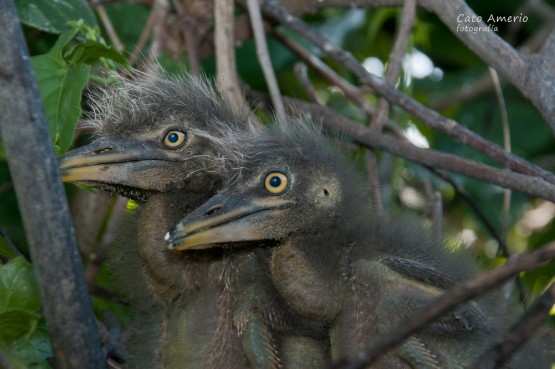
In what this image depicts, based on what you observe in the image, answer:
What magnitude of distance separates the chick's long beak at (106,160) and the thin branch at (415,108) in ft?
2.40

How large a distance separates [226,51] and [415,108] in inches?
23.7

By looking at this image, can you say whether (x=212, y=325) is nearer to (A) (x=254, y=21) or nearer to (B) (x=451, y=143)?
(A) (x=254, y=21)

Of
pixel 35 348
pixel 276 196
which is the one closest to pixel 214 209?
pixel 276 196

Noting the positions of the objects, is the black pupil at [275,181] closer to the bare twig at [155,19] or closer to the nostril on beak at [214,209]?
the nostril on beak at [214,209]

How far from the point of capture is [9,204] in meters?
3.00

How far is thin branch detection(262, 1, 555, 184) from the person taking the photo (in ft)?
8.05

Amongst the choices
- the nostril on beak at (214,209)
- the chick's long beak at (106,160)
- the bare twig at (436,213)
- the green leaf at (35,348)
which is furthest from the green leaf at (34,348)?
the bare twig at (436,213)

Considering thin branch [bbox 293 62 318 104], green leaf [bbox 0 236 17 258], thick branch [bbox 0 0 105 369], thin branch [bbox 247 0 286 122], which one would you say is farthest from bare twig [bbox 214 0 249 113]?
thick branch [bbox 0 0 105 369]

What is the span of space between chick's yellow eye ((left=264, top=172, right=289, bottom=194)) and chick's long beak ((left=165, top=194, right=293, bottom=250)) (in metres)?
0.03

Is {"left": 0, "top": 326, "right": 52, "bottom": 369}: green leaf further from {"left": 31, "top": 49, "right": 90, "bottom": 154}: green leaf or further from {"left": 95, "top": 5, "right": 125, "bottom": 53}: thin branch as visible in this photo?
{"left": 95, "top": 5, "right": 125, "bottom": 53}: thin branch

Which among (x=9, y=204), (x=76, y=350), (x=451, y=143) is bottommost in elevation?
(x=9, y=204)

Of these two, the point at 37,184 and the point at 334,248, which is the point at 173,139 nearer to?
the point at 334,248

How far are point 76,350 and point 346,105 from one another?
1.90 metres

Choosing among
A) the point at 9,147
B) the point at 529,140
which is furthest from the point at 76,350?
the point at 529,140
